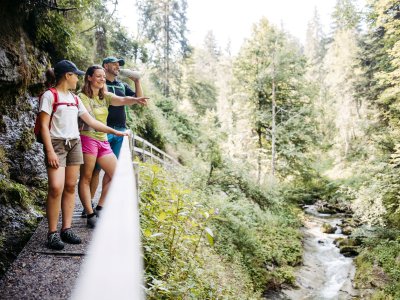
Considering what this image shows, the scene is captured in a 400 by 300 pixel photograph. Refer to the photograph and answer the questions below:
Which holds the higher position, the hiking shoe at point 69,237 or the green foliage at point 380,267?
the hiking shoe at point 69,237

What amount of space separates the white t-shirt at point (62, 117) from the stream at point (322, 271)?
10158 mm

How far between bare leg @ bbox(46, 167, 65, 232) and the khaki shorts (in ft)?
0.44

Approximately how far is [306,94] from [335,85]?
12.4m

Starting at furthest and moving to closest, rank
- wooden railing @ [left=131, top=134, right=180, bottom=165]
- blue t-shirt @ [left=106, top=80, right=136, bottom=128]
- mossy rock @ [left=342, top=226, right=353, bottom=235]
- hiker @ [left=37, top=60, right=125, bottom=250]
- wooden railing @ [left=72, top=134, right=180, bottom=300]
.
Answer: mossy rock @ [left=342, top=226, right=353, bottom=235]
wooden railing @ [left=131, top=134, right=180, bottom=165]
blue t-shirt @ [left=106, top=80, right=136, bottom=128]
hiker @ [left=37, top=60, right=125, bottom=250]
wooden railing @ [left=72, top=134, right=180, bottom=300]

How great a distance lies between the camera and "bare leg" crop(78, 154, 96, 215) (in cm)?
418

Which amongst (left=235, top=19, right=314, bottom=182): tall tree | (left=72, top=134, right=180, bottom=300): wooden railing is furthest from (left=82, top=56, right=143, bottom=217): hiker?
(left=235, top=19, right=314, bottom=182): tall tree

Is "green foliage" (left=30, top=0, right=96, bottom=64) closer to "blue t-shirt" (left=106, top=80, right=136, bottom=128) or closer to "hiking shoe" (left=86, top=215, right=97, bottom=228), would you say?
"blue t-shirt" (left=106, top=80, right=136, bottom=128)

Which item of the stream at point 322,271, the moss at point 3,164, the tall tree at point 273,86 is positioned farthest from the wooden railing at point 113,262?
the tall tree at point 273,86

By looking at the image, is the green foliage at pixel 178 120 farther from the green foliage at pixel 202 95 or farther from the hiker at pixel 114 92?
the hiker at pixel 114 92

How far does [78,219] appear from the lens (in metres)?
4.65

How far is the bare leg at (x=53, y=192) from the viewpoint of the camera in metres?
3.55

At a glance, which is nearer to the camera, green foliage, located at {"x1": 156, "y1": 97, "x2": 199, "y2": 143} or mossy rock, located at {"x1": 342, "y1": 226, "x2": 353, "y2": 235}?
mossy rock, located at {"x1": 342, "y1": 226, "x2": 353, "y2": 235}

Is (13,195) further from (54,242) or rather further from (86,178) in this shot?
(54,242)

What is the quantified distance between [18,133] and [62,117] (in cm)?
247
